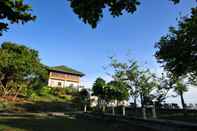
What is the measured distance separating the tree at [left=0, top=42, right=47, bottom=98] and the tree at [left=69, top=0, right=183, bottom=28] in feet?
141

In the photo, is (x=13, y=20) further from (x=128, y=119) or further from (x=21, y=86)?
(x=21, y=86)

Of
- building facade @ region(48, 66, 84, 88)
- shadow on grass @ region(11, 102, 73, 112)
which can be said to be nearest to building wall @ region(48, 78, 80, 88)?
building facade @ region(48, 66, 84, 88)

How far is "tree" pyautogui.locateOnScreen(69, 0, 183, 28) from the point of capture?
210 inches

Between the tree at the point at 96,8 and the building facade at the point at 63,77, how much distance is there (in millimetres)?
62157

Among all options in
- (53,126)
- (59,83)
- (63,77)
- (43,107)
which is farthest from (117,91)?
(63,77)

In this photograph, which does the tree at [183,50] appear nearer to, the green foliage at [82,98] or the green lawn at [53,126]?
the green lawn at [53,126]

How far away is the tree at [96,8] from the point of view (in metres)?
5.34

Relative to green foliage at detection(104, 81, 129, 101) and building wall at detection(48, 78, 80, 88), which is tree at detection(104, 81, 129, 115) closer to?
green foliage at detection(104, 81, 129, 101)

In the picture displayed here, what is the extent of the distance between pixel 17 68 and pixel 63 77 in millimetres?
23124

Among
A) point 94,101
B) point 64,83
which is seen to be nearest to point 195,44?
point 94,101

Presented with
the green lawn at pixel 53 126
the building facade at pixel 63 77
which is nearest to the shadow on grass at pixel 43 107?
the building facade at pixel 63 77

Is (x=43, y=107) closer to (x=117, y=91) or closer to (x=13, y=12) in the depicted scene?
(x=117, y=91)

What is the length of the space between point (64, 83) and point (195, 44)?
166ft

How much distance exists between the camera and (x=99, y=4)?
538 centimetres
